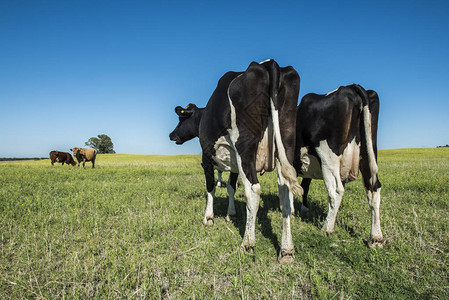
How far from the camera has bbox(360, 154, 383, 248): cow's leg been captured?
413 cm

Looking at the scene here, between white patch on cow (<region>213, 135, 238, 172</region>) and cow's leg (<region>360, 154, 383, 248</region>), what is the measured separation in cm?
251

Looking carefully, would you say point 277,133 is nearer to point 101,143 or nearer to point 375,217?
point 375,217

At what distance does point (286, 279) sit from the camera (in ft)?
10.4

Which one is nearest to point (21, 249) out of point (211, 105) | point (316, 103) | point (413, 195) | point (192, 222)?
point (192, 222)

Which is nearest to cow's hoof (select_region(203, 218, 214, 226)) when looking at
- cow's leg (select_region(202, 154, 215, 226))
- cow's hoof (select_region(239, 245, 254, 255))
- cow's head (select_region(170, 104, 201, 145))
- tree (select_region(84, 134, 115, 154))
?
cow's leg (select_region(202, 154, 215, 226))

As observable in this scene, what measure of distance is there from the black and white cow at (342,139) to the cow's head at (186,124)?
3170mm

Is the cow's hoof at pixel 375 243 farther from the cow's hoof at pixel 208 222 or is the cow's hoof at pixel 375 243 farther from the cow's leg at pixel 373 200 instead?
the cow's hoof at pixel 208 222

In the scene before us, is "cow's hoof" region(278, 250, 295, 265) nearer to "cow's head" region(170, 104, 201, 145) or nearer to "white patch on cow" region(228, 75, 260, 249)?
"white patch on cow" region(228, 75, 260, 249)

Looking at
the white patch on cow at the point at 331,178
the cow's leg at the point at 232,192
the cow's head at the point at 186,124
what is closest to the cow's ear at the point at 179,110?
the cow's head at the point at 186,124

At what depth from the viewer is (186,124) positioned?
7523 millimetres

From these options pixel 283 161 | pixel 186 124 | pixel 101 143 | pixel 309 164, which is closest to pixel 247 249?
pixel 283 161

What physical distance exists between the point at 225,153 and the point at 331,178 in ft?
7.69

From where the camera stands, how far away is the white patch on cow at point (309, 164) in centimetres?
544

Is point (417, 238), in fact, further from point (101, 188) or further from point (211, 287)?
point (101, 188)
